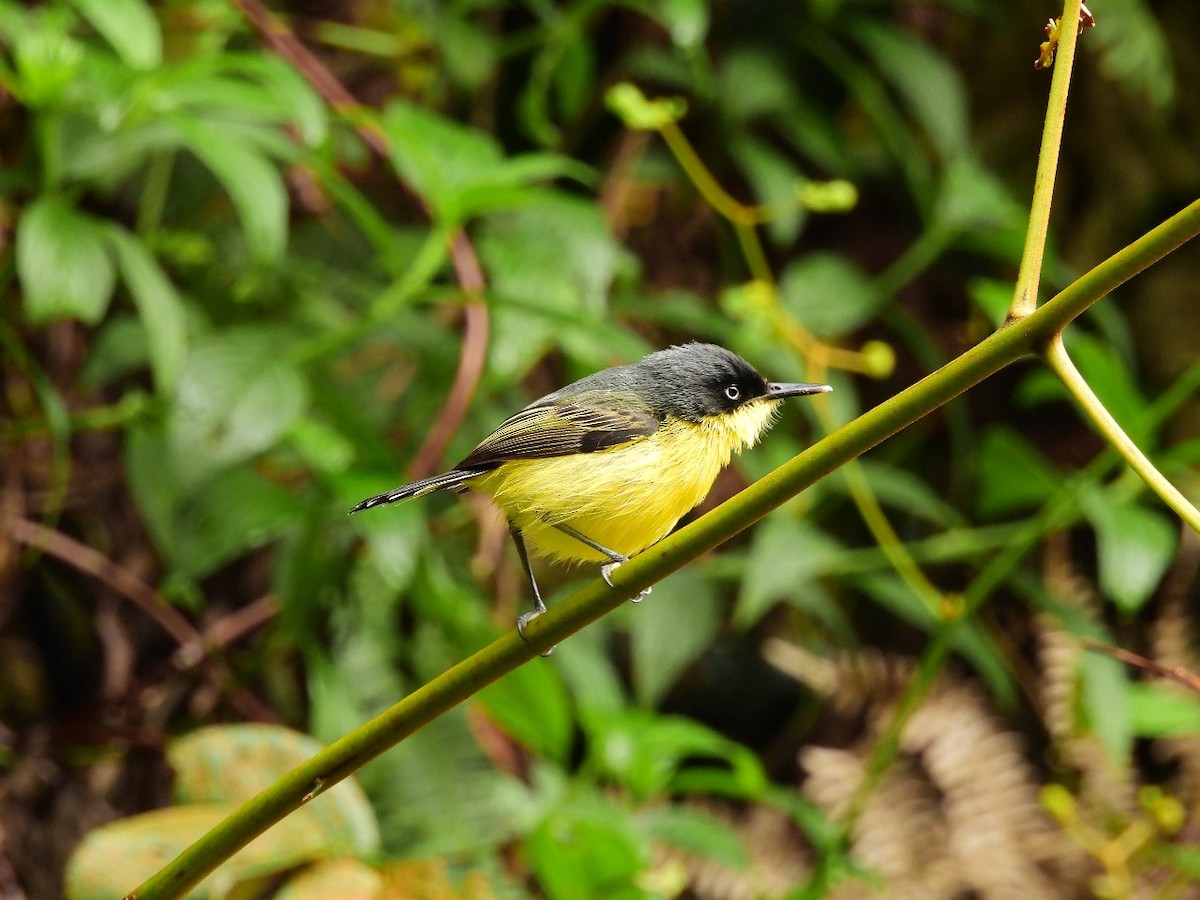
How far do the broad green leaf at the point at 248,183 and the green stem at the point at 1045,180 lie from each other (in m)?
1.65

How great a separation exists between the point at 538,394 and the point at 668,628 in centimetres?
109

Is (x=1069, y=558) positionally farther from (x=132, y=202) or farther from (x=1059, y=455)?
(x=132, y=202)

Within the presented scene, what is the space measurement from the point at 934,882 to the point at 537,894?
1.12 metres

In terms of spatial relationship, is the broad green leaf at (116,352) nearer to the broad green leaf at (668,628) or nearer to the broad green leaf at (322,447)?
the broad green leaf at (322,447)

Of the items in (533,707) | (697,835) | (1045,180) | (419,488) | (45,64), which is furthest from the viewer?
(697,835)

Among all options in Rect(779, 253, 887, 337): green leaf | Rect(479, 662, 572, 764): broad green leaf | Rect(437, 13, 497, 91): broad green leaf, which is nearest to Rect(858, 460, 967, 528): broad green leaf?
Rect(779, 253, 887, 337): green leaf

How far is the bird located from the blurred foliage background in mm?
427

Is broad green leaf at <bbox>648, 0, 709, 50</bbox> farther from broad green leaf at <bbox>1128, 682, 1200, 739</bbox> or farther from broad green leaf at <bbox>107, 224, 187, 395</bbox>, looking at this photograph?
broad green leaf at <bbox>1128, 682, 1200, 739</bbox>

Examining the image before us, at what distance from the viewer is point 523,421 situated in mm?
2268

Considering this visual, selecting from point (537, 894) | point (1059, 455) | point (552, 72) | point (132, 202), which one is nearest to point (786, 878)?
point (537, 894)

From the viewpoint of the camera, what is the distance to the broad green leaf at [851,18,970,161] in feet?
12.4

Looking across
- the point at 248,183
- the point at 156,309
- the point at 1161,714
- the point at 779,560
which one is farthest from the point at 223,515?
the point at 1161,714

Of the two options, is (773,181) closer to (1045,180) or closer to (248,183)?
(248,183)

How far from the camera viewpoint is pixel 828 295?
3.65m
